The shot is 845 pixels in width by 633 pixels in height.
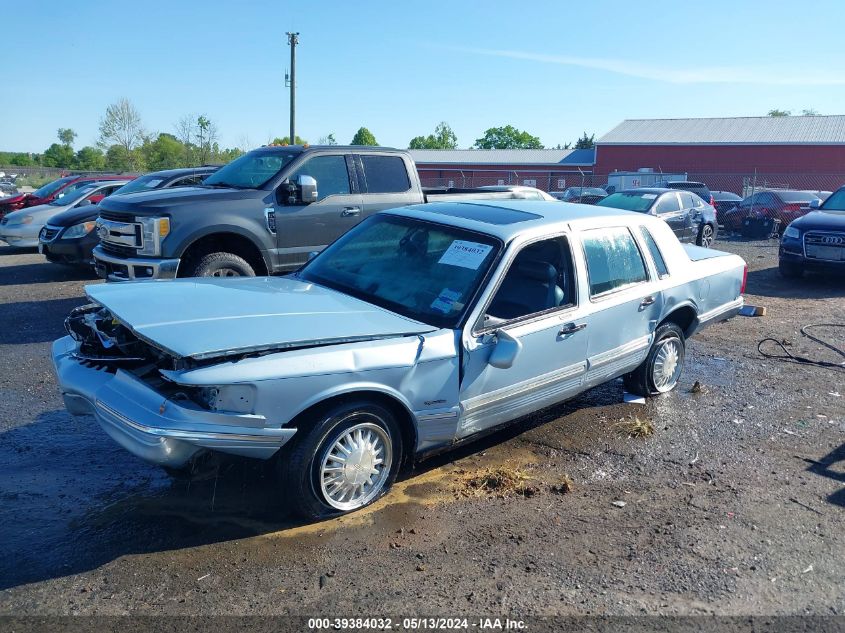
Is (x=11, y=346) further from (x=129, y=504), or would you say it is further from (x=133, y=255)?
(x=129, y=504)

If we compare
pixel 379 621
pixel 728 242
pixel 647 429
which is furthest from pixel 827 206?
pixel 379 621

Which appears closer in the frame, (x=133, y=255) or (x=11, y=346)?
(x=11, y=346)

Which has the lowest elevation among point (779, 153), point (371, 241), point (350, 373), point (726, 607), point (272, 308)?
point (726, 607)

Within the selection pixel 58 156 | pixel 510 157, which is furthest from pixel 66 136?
pixel 510 157

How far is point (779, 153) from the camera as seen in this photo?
137 feet

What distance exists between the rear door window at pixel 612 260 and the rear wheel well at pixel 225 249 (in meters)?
4.33

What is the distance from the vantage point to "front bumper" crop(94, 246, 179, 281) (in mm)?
7398

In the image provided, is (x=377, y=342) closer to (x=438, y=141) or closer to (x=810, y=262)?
(x=810, y=262)

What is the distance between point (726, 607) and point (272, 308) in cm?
277

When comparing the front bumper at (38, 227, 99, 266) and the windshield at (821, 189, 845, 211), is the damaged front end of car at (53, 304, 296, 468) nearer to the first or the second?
the front bumper at (38, 227, 99, 266)

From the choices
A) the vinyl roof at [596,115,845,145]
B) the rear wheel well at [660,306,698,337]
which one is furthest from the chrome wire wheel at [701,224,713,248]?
Answer: the vinyl roof at [596,115,845,145]

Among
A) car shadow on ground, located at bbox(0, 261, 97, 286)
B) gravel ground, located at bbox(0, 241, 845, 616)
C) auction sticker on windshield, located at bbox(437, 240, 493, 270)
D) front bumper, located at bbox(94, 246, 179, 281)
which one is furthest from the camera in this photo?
car shadow on ground, located at bbox(0, 261, 97, 286)

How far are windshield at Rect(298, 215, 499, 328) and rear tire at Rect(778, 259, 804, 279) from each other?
10.0 meters

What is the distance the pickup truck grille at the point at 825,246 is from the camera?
37.7 feet
